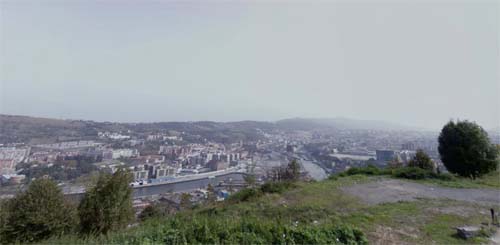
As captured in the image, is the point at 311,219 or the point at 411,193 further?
the point at 411,193

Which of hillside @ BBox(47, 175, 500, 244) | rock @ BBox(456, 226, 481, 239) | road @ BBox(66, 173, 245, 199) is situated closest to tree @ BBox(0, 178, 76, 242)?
hillside @ BBox(47, 175, 500, 244)

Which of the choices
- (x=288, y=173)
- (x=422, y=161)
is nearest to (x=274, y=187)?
(x=288, y=173)

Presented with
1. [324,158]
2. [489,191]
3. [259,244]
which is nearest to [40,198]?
[259,244]

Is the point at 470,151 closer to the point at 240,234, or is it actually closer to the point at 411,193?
the point at 411,193

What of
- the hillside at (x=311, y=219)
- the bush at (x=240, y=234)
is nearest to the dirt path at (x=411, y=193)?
the hillside at (x=311, y=219)

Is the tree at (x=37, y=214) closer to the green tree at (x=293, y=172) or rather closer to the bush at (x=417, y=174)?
the green tree at (x=293, y=172)

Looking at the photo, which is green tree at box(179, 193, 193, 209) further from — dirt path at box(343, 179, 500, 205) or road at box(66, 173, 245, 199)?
dirt path at box(343, 179, 500, 205)
